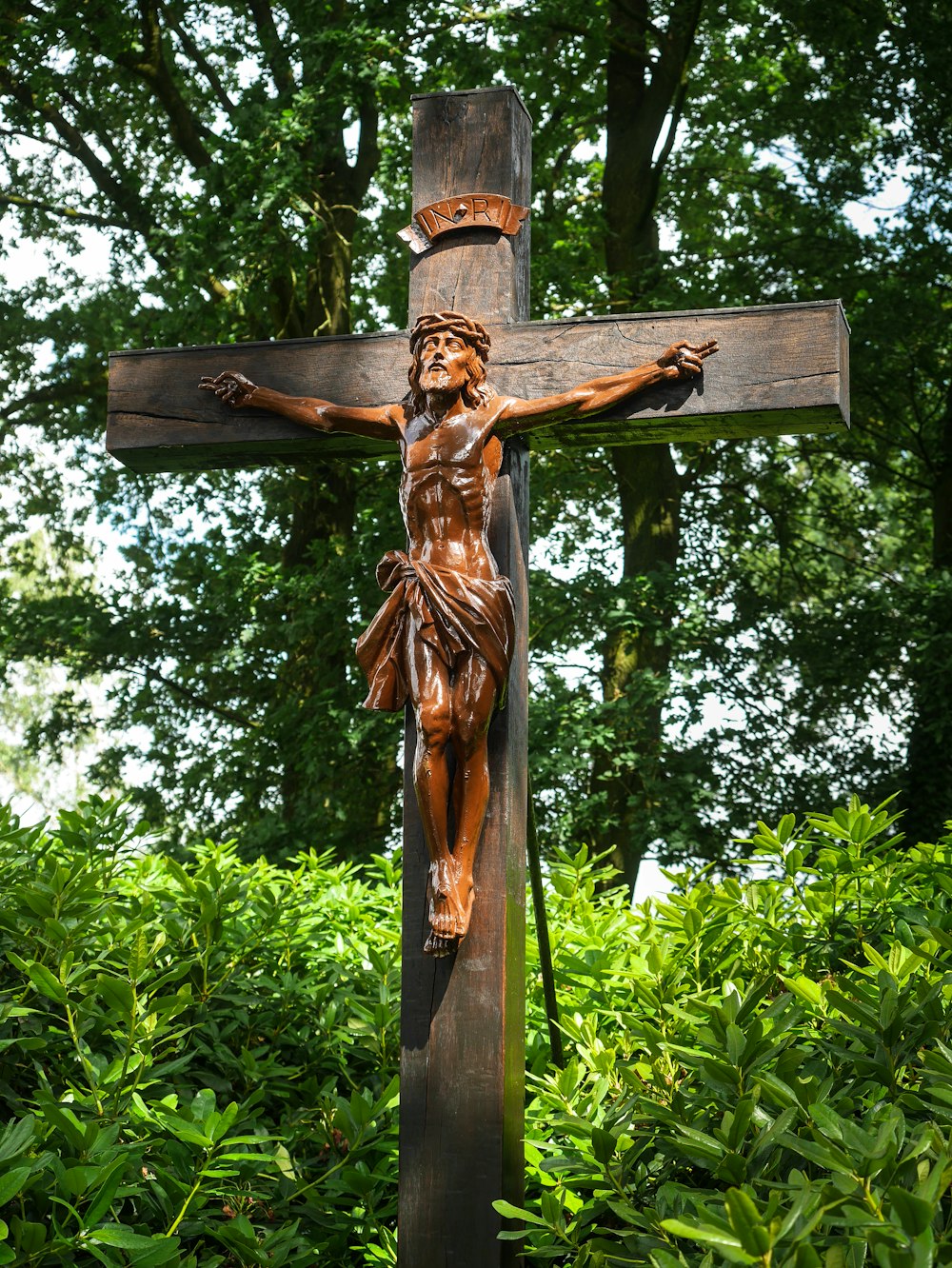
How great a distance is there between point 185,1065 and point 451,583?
132cm

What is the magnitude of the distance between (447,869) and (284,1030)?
4.01 ft

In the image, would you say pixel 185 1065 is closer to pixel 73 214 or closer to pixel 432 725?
pixel 432 725

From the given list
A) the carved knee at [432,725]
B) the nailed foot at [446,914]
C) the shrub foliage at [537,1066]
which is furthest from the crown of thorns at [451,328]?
the shrub foliage at [537,1066]

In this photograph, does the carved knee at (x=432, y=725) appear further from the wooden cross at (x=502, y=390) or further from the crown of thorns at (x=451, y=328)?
the crown of thorns at (x=451, y=328)

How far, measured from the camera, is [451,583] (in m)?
3.04

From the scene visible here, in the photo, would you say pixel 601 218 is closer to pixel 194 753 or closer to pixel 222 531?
pixel 222 531

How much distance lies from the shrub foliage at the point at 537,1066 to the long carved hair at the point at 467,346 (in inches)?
57.1

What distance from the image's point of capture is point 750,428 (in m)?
3.30

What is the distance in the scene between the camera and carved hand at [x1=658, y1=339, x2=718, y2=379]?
323 centimetres

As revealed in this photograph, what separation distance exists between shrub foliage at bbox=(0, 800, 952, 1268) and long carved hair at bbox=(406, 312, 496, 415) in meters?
1.45

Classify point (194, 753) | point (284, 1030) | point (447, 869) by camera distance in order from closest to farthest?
1. point (447, 869)
2. point (284, 1030)
3. point (194, 753)

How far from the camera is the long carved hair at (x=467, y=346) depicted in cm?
327

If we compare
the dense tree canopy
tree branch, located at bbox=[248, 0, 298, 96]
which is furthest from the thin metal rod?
tree branch, located at bbox=[248, 0, 298, 96]

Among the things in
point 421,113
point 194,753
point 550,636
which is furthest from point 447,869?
point 194,753
